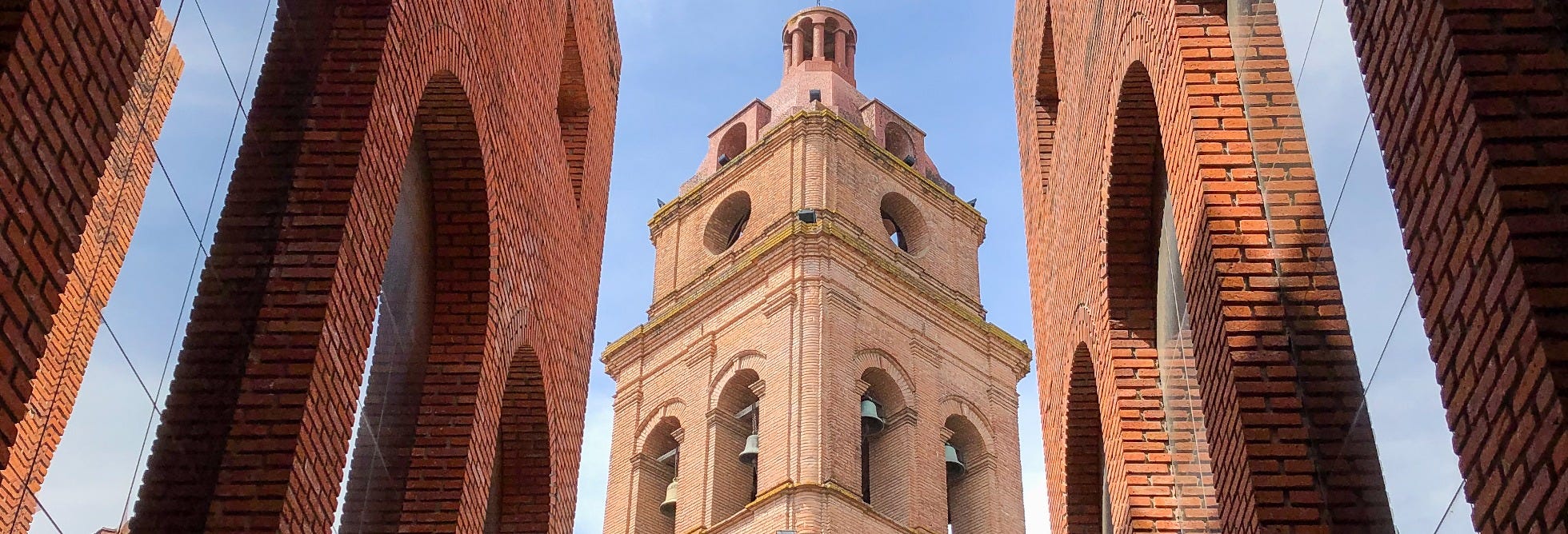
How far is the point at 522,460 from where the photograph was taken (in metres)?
11.3

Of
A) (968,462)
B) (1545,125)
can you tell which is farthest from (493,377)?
(968,462)

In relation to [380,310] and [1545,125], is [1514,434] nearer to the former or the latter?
[1545,125]

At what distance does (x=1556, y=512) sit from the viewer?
3773 mm

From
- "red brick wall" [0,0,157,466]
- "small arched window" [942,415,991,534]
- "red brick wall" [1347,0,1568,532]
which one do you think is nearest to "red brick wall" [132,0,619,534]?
"red brick wall" [0,0,157,466]

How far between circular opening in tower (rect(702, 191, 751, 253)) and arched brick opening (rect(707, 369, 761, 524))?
14.2 ft

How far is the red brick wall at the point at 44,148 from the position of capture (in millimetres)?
4086

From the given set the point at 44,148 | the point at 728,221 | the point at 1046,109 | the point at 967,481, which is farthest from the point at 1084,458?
the point at 728,221

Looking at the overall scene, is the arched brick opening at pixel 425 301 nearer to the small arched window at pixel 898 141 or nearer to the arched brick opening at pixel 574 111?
the arched brick opening at pixel 574 111

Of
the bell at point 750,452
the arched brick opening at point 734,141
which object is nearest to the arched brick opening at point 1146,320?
the bell at point 750,452

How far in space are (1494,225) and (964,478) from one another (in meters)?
30.0

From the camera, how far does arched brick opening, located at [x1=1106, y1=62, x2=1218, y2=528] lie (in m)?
9.02

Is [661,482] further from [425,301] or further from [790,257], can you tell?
[425,301]

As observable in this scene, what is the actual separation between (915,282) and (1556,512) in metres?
31.0

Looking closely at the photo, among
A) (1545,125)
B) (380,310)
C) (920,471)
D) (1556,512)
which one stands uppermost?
(920,471)
